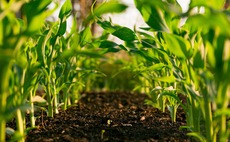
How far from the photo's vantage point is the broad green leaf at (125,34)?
7.32 feet

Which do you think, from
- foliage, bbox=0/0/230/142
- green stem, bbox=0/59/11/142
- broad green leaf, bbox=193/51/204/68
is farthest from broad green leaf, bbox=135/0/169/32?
green stem, bbox=0/59/11/142

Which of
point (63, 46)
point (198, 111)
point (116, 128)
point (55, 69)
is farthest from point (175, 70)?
point (63, 46)

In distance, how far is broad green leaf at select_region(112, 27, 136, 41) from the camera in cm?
223

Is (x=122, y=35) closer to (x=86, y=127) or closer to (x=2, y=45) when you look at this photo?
(x=86, y=127)

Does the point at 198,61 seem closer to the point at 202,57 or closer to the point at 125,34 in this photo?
Answer: the point at 202,57

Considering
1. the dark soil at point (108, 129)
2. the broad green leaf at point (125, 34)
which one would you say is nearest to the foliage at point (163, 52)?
the broad green leaf at point (125, 34)

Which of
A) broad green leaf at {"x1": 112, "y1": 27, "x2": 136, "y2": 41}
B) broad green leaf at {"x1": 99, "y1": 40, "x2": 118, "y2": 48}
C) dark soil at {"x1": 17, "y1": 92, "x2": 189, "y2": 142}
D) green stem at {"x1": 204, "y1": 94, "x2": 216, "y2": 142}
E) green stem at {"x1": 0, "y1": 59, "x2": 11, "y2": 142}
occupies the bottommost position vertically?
dark soil at {"x1": 17, "y1": 92, "x2": 189, "y2": 142}

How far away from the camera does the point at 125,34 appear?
2.25 m

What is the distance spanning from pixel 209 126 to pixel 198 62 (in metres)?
0.31

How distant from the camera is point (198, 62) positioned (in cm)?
172

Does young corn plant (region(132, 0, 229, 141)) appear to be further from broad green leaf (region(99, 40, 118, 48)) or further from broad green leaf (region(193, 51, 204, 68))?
broad green leaf (region(99, 40, 118, 48))

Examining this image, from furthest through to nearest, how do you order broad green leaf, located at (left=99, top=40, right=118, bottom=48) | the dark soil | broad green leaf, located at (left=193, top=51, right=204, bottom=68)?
broad green leaf, located at (left=99, top=40, right=118, bottom=48) → the dark soil → broad green leaf, located at (left=193, top=51, right=204, bottom=68)

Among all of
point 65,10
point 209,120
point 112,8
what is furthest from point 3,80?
point 65,10

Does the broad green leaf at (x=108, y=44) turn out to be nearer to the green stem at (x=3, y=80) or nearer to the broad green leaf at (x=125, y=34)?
the broad green leaf at (x=125, y=34)
